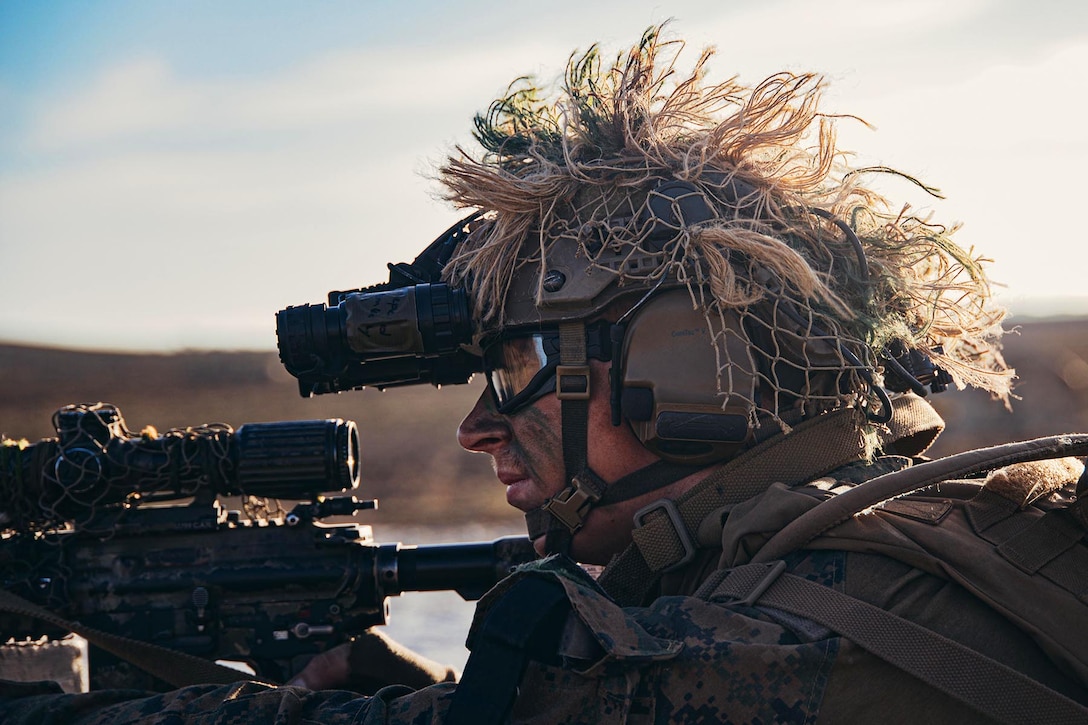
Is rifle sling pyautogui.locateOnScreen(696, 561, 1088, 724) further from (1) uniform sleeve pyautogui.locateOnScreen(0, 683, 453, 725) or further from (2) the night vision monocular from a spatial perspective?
(2) the night vision monocular

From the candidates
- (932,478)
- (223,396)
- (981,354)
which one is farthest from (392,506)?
(932,478)

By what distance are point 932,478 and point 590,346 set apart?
0.92 metres

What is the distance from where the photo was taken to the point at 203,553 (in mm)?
3668

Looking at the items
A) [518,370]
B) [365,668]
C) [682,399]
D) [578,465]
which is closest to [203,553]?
[365,668]

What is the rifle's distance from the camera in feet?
11.8

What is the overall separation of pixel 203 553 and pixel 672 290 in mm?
2004

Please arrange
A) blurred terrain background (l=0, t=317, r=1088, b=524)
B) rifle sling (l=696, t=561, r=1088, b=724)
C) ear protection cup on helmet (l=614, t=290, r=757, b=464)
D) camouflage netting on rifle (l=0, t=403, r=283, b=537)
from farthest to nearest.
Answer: blurred terrain background (l=0, t=317, r=1088, b=524) → camouflage netting on rifle (l=0, t=403, r=283, b=537) → ear protection cup on helmet (l=614, t=290, r=757, b=464) → rifle sling (l=696, t=561, r=1088, b=724)

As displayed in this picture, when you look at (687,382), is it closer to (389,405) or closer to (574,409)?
(574,409)

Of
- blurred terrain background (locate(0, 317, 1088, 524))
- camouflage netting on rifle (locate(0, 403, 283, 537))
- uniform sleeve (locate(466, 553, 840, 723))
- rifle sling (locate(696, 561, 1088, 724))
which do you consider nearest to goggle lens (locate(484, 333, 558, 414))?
uniform sleeve (locate(466, 553, 840, 723))

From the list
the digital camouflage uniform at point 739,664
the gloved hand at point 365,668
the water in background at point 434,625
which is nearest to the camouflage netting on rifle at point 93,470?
the gloved hand at point 365,668

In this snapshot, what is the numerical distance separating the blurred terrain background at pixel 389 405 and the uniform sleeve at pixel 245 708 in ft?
30.5

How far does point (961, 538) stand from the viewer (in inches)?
82.4

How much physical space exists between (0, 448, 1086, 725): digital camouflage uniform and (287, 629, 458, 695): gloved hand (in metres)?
1.47

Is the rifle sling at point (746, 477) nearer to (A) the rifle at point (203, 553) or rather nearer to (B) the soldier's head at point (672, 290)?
(B) the soldier's head at point (672, 290)
